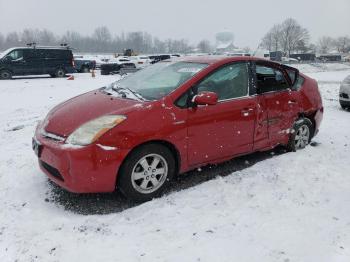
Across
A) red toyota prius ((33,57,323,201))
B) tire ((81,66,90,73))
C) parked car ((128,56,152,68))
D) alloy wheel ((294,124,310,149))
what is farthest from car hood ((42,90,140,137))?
parked car ((128,56,152,68))

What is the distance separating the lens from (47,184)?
15.1 ft

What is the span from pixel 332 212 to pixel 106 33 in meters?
151

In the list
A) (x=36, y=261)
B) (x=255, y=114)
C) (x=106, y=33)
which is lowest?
(x=36, y=261)

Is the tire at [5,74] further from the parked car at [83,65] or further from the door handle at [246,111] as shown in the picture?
the door handle at [246,111]

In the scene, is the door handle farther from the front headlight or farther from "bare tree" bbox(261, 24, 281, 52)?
"bare tree" bbox(261, 24, 281, 52)

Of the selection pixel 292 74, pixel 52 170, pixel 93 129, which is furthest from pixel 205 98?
pixel 292 74

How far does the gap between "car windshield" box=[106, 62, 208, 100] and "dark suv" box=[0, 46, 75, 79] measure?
62.4 feet

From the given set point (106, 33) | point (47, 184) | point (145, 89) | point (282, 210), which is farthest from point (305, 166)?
point (106, 33)

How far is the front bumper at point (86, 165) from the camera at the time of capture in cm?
374

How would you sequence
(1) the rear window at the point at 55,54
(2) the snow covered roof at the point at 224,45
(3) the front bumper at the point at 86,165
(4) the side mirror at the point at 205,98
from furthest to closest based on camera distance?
(2) the snow covered roof at the point at 224,45
(1) the rear window at the point at 55,54
(4) the side mirror at the point at 205,98
(3) the front bumper at the point at 86,165

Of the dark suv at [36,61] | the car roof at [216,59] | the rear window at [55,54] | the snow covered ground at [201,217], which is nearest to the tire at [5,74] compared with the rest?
the dark suv at [36,61]

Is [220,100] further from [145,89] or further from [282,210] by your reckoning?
[282,210]

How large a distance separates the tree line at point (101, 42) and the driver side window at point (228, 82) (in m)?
123

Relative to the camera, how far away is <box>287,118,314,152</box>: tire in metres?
5.79
